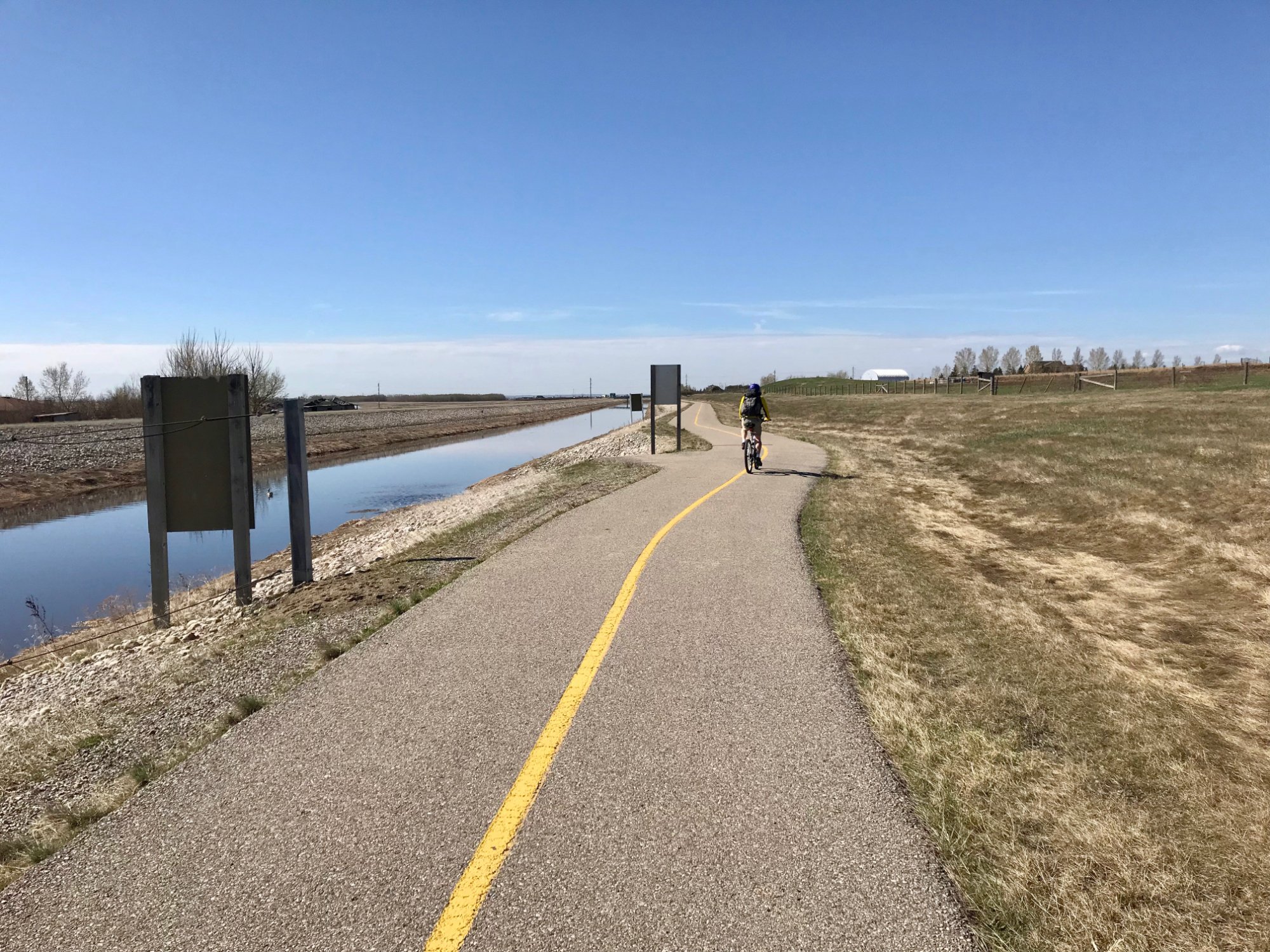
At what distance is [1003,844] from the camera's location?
3.39m

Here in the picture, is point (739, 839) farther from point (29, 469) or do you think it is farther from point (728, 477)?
point (29, 469)

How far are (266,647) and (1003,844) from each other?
6.16m

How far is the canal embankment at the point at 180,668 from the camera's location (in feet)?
14.3

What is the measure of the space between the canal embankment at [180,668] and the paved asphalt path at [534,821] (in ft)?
1.35

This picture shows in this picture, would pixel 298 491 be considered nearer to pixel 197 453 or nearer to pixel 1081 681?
pixel 197 453

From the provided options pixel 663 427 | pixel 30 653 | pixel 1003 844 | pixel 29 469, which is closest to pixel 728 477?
pixel 30 653

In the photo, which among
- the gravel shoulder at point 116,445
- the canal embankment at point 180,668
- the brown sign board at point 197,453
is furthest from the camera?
the gravel shoulder at point 116,445

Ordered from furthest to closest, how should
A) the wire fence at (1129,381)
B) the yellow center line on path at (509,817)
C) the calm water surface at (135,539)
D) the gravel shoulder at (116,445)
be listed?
the wire fence at (1129,381) → the gravel shoulder at (116,445) → the calm water surface at (135,539) → the yellow center line on path at (509,817)

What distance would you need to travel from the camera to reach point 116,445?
126 ft

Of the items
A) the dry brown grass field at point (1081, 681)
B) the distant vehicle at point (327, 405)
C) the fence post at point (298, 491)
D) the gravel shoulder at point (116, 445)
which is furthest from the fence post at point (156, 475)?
the distant vehicle at point (327, 405)

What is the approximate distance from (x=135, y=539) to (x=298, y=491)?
1299cm

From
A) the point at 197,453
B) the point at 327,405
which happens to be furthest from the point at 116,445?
the point at 327,405

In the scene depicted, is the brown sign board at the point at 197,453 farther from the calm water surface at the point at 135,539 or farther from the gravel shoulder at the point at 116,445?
the calm water surface at the point at 135,539

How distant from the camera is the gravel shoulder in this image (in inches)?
1089
